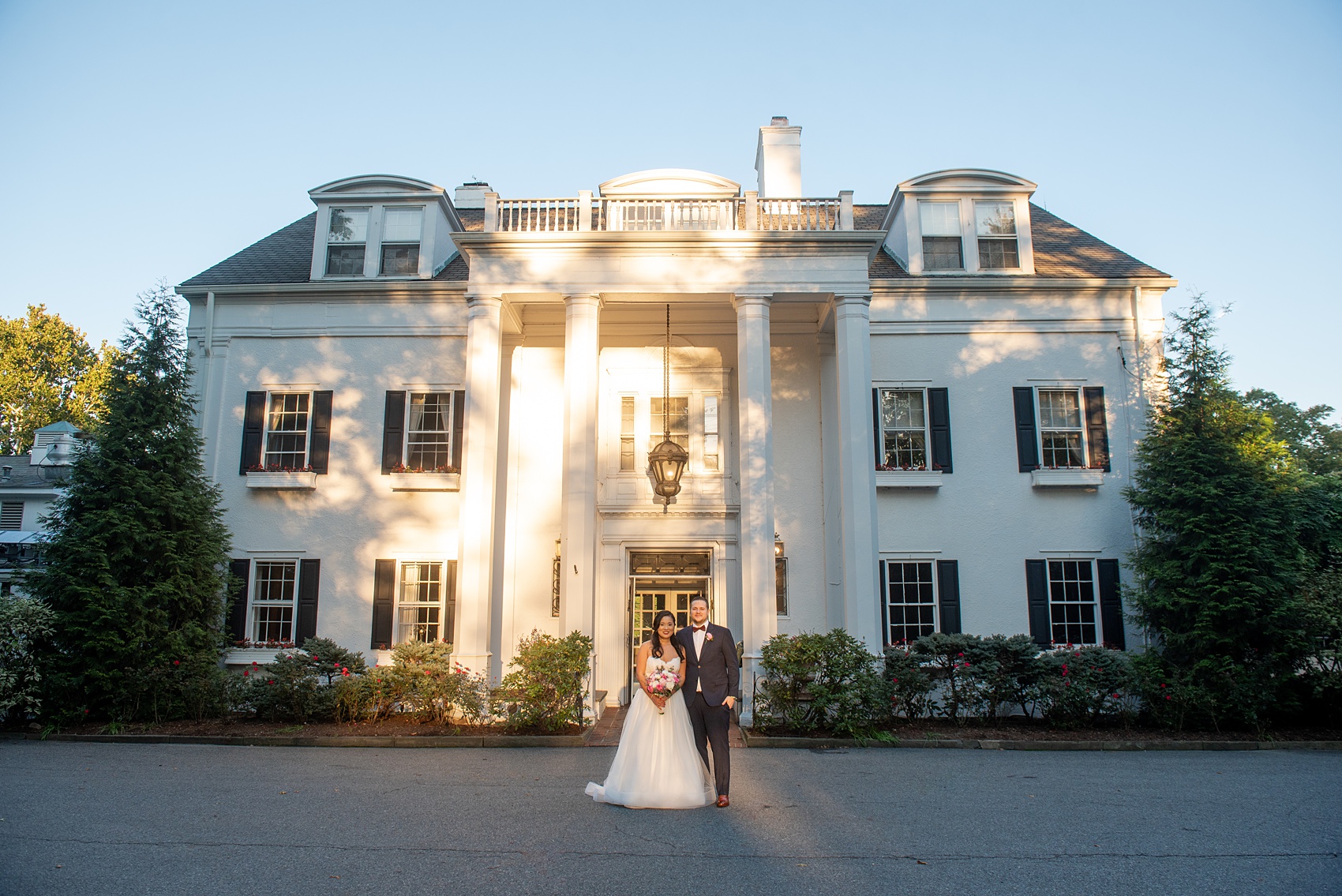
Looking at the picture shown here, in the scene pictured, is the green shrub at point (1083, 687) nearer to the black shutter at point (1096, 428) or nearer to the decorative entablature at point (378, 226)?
the black shutter at point (1096, 428)

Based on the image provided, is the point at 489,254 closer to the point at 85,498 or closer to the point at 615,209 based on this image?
the point at 615,209

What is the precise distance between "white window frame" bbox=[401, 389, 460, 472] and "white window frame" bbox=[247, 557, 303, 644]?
2795 millimetres

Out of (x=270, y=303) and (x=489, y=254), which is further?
(x=270, y=303)

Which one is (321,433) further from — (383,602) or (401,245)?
(401,245)

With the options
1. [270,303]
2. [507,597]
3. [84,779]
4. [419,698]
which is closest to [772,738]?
[419,698]

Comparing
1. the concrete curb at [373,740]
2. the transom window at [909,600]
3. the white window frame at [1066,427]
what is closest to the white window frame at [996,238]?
the white window frame at [1066,427]

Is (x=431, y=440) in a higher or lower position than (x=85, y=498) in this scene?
higher

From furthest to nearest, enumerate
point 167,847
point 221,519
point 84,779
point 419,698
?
point 221,519, point 419,698, point 84,779, point 167,847

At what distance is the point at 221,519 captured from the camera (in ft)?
48.3

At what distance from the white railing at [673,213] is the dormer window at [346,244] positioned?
3.45m

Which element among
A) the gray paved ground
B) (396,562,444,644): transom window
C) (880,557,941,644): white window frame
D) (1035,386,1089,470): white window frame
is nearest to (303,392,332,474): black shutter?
(396,562,444,644): transom window

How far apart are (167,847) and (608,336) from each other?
37.3 ft

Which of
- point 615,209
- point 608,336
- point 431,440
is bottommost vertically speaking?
→ point 431,440

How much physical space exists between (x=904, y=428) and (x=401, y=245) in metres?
10.6
